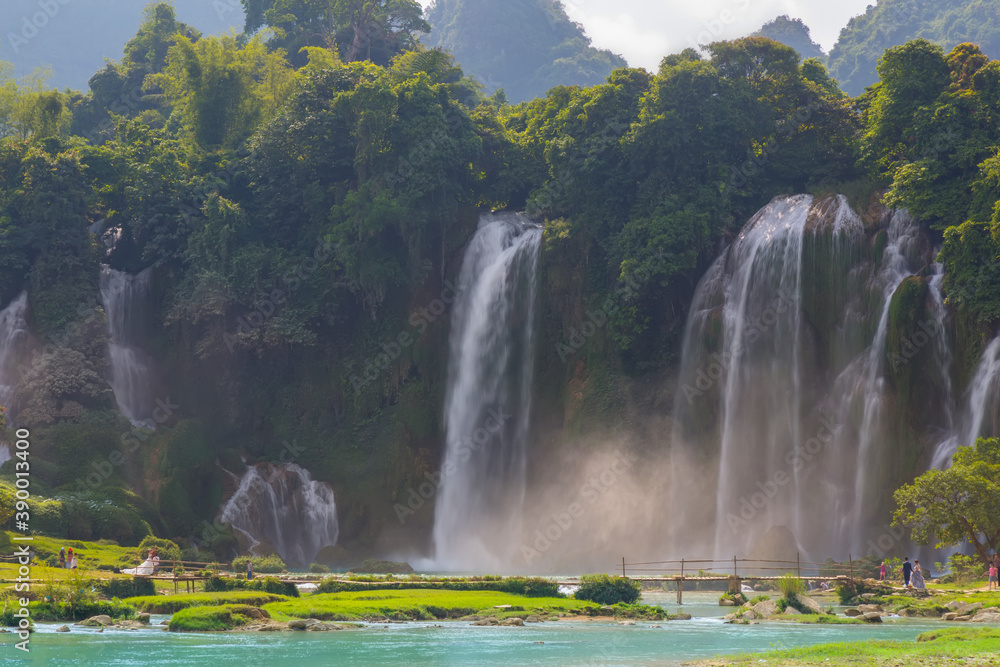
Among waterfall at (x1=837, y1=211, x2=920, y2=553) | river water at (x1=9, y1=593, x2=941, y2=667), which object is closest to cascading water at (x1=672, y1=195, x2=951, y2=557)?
waterfall at (x1=837, y1=211, x2=920, y2=553)

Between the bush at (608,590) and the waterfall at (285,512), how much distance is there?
2147 centimetres

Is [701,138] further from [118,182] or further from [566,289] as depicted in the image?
[118,182]

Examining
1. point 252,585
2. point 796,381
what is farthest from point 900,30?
point 252,585

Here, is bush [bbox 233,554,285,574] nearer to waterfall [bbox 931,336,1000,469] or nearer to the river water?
the river water

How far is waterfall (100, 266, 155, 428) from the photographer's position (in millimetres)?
56438

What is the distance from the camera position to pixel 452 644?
996 inches

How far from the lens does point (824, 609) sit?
31250 mm

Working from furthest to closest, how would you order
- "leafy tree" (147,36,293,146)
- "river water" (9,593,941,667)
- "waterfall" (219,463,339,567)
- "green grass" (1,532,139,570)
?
"leafy tree" (147,36,293,146) < "waterfall" (219,463,339,567) < "green grass" (1,532,139,570) < "river water" (9,593,941,667)

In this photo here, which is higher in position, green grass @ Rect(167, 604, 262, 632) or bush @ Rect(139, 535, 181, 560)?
bush @ Rect(139, 535, 181, 560)

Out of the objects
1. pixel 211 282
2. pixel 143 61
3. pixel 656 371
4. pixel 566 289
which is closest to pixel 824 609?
pixel 656 371

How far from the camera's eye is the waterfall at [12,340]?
53594 millimetres

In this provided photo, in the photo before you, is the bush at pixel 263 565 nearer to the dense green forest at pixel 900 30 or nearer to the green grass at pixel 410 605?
the green grass at pixel 410 605

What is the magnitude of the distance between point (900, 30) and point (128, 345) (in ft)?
384

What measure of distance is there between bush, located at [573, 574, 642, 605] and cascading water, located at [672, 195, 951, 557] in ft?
36.6
